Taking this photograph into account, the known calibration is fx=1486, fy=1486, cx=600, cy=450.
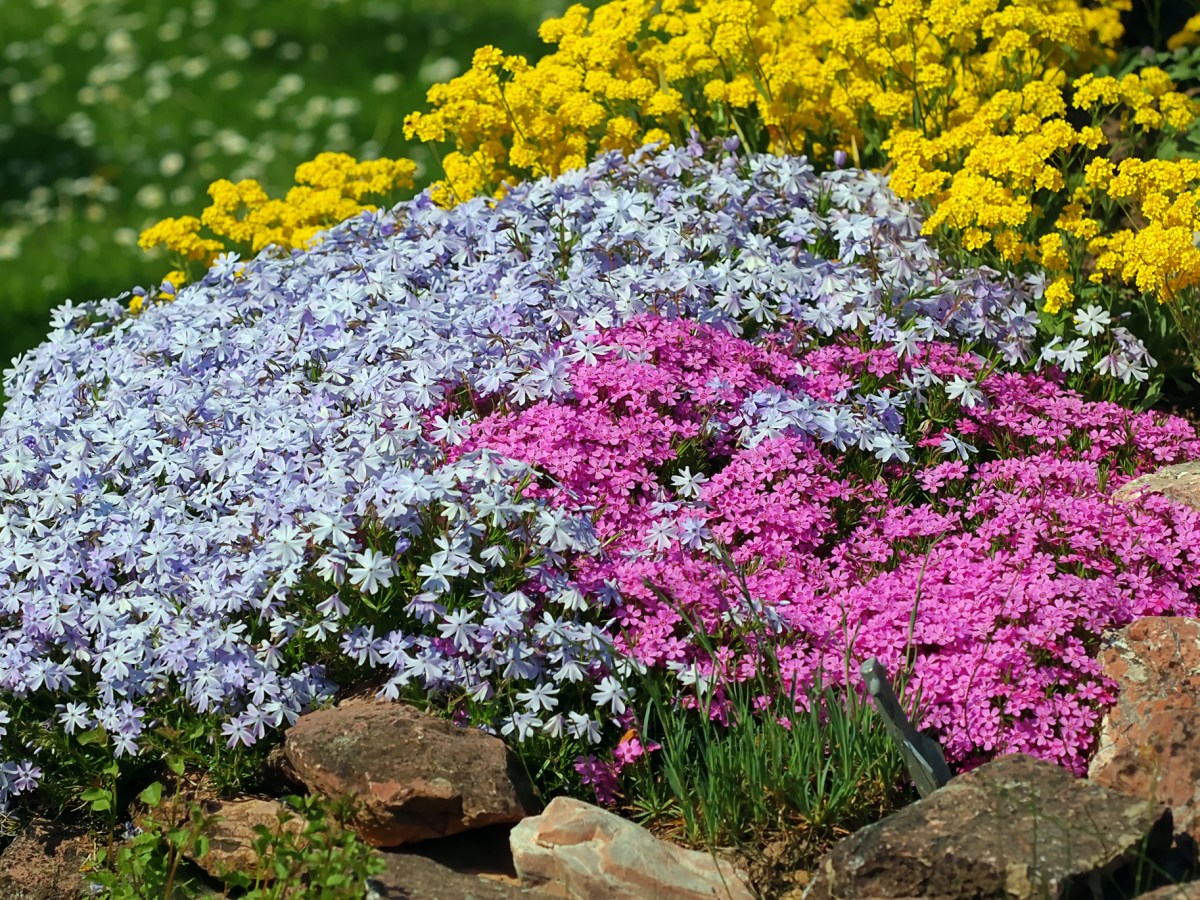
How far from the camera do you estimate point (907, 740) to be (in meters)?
3.20

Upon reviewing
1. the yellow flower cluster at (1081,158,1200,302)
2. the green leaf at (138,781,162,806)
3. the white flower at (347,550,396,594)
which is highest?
the yellow flower cluster at (1081,158,1200,302)

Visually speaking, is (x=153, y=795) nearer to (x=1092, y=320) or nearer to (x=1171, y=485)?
(x=1171, y=485)

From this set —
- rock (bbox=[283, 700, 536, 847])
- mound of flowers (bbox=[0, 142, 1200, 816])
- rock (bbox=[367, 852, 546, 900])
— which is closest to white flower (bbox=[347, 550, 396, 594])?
mound of flowers (bbox=[0, 142, 1200, 816])

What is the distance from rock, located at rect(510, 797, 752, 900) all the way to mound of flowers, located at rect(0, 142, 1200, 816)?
255mm

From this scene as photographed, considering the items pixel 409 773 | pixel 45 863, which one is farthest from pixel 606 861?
pixel 45 863

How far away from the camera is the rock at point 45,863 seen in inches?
141

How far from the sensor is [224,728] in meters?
3.54

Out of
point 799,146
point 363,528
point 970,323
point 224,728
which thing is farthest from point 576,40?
point 224,728

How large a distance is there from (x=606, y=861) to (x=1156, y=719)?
49.0 inches

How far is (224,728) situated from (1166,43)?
5382 mm

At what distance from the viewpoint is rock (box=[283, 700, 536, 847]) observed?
3.34 meters

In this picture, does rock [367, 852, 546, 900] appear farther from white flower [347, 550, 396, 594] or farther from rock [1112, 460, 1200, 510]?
rock [1112, 460, 1200, 510]

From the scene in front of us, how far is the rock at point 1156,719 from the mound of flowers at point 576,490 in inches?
3.4

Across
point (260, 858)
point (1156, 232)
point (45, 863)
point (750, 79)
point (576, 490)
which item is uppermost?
point (750, 79)
